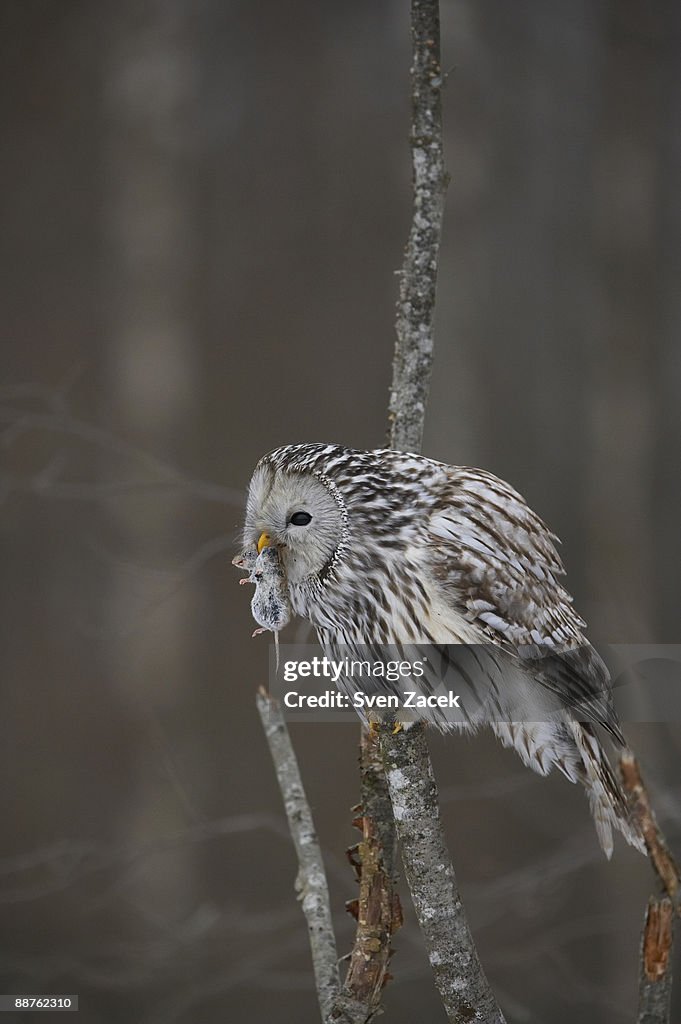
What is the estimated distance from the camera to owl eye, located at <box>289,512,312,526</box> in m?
0.72

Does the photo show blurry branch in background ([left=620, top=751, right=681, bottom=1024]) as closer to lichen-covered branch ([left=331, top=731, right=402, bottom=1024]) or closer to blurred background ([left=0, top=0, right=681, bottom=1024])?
lichen-covered branch ([left=331, top=731, right=402, bottom=1024])

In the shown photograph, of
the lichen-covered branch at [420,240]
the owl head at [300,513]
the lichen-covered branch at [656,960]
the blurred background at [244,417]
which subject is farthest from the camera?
the blurred background at [244,417]

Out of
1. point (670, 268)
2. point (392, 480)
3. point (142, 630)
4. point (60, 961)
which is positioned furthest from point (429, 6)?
point (60, 961)

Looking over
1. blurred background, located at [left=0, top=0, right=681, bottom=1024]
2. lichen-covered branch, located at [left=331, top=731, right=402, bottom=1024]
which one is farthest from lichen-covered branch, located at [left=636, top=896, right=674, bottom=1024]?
blurred background, located at [left=0, top=0, right=681, bottom=1024]

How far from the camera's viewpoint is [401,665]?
0.76 metres

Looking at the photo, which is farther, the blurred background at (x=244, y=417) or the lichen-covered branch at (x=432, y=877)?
the blurred background at (x=244, y=417)

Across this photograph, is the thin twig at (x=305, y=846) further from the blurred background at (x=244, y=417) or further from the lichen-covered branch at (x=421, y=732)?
the blurred background at (x=244, y=417)

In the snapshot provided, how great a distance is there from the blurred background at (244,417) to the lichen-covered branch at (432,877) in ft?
1.99

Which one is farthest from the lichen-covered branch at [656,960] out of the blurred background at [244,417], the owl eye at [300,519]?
the blurred background at [244,417]

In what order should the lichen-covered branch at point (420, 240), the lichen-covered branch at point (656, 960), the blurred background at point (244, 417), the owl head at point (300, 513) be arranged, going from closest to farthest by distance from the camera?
the lichen-covered branch at point (656, 960), the owl head at point (300, 513), the lichen-covered branch at point (420, 240), the blurred background at point (244, 417)

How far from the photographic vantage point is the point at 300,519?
2.37 feet

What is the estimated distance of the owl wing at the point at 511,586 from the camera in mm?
748

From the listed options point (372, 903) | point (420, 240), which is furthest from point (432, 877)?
point (420, 240)

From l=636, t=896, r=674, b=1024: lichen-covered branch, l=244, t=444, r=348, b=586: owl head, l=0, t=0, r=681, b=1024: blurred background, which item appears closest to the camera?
l=636, t=896, r=674, b=1024: lichen-covered branch
